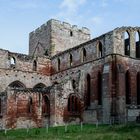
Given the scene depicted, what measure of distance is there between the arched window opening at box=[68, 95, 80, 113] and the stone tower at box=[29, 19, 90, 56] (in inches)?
476

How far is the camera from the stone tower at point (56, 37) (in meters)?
47.2

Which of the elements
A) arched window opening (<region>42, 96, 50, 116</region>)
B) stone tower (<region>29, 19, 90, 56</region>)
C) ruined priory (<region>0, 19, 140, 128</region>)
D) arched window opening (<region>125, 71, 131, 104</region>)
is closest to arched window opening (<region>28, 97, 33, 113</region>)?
ruined priory (<region>0, 19, 140, 128</region>)

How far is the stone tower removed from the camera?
47.2 meters

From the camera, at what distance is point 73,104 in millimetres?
35594

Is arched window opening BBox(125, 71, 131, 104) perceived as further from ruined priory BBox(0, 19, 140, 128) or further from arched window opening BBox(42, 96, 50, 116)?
arched window opening BBox(42, 96, 50, 116)

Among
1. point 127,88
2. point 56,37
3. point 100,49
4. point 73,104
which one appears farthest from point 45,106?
point 56,37

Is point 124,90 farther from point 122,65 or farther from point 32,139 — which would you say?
point 32,139

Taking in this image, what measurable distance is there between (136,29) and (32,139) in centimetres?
1852

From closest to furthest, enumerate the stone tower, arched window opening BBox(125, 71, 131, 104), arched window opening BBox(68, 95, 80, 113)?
1. arched window opening BBox(125, 71, 131, 104)
2. arched window opening BBox(68, 95, 80, 113)
3. the stone tower

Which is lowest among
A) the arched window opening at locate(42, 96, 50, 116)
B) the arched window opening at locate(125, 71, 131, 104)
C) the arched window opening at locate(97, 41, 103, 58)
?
the arched window opening at locate(42, 96, 50, 116)

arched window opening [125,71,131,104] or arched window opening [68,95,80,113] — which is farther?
arched window opening [68,95,80,113]

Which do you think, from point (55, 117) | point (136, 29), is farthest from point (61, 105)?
point (136, 29)

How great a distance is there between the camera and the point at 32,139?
21.3 m

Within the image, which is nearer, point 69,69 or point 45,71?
point 69,69
